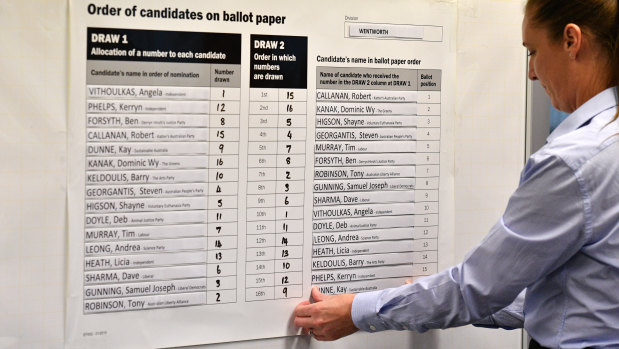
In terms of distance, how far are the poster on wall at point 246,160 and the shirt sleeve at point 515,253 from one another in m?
0.25

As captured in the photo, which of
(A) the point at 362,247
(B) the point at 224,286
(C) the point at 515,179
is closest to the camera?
(B) the point at 224,286

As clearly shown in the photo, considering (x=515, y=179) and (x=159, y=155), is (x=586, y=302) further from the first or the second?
(x=159, y=155)

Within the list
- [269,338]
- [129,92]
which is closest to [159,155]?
[129,92]

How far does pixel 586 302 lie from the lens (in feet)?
3.20

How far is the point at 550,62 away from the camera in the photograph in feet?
3.47

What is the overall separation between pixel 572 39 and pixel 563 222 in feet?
0.95

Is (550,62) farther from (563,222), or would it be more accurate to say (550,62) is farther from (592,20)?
(563,222)

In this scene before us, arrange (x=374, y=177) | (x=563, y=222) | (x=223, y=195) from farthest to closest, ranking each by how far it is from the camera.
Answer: (x=374, y=177) < (x=223, y=195) < (x=563, y=222)

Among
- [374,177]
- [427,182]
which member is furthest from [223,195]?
[427,182]

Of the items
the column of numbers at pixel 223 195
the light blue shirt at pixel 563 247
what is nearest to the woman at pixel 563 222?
the light blue shirt at pixel 563 247

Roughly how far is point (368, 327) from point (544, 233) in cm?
37

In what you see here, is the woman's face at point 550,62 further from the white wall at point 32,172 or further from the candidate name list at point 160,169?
the white wall at point 32,172

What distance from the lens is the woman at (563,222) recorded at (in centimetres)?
95

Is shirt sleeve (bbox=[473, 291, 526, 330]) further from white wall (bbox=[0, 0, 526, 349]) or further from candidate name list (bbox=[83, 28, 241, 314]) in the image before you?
white wall (bbox=[0, 0, 526, 349])
